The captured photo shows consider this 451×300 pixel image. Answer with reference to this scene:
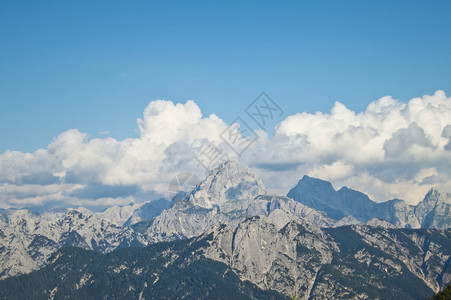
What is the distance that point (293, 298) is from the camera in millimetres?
79312

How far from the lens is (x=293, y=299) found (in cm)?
7925

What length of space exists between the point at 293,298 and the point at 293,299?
0.15 metres
